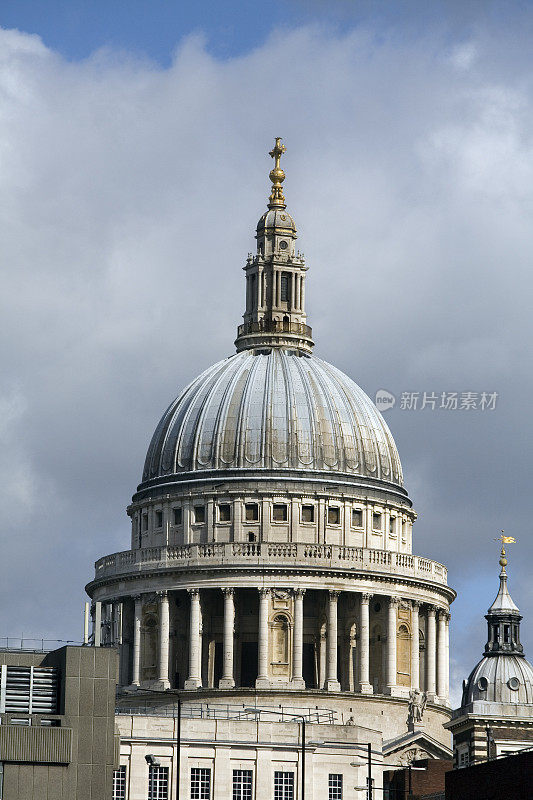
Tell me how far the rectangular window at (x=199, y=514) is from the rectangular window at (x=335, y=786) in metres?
36.5

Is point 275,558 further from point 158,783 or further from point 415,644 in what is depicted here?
point 158,783

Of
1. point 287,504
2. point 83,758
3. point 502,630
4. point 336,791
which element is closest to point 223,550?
point 287,504

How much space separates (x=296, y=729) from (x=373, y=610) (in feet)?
104

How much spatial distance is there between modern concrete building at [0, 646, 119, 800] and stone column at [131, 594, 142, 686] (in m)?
56.7

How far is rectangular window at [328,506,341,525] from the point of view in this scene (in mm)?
196625

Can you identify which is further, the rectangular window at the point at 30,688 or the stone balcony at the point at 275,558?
the stone balcony at the point at 275,558

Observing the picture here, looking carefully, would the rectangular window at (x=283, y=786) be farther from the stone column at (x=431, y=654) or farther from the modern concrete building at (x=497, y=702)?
the stone column at (x=431, y=654)

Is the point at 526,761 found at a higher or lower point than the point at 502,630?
lower

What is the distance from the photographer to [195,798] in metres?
162

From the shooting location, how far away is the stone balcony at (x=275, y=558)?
191625mm

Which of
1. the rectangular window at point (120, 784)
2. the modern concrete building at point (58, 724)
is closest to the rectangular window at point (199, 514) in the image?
the rectangular window at point (120, 784)

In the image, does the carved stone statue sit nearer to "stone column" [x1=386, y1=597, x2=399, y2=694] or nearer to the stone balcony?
"stone column" [x1=386, y1=597, x2=399, y2=694]

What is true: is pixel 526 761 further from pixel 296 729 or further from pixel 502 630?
pixel 502 630

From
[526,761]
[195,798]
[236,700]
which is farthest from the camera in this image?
[236,700]
